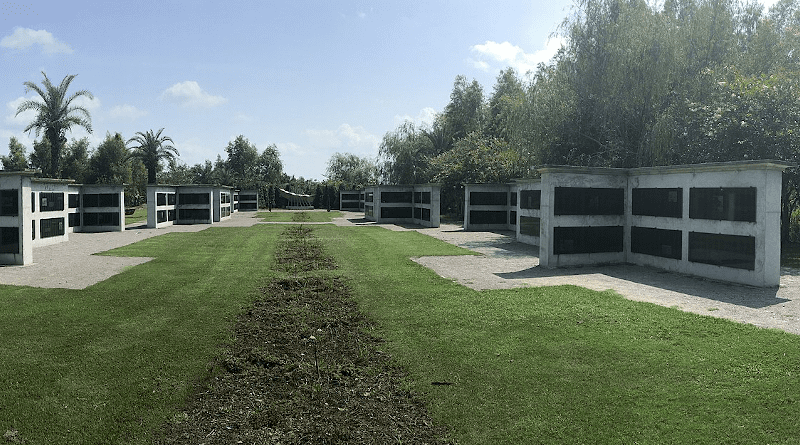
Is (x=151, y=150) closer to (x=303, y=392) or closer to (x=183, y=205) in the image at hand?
(x=183, y=205)

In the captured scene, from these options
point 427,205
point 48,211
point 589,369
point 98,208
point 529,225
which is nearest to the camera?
point 589,369

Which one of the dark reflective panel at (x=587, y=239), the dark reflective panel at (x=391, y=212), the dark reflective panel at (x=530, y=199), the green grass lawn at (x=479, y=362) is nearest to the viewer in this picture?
the green grass lawn at (x=479, y=362)

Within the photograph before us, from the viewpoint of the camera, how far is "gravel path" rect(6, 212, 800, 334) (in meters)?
13.3

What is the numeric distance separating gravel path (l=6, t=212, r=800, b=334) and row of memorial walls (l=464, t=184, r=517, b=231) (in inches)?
529

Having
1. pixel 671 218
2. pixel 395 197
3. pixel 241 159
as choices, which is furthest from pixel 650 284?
pixel 241 159

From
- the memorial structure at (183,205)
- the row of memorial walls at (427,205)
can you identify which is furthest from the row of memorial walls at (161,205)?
the row of memorial walls at (427,205)

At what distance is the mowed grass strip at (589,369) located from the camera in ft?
21.7

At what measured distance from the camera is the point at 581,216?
2100 cm

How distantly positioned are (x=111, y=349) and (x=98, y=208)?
1300 inches

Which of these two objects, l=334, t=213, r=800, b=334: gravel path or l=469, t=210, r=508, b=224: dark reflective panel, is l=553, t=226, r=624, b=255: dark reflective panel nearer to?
l=334, t=213, r=800, b=334: gravel path

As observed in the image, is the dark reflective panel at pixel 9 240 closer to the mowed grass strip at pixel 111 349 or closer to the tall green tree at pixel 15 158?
the mowed grass strip at pixel 111 349

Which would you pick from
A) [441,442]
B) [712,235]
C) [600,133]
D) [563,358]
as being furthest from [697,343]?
[600,133]

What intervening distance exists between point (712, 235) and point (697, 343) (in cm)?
905

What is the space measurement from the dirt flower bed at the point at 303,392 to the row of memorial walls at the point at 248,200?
74.6 m
